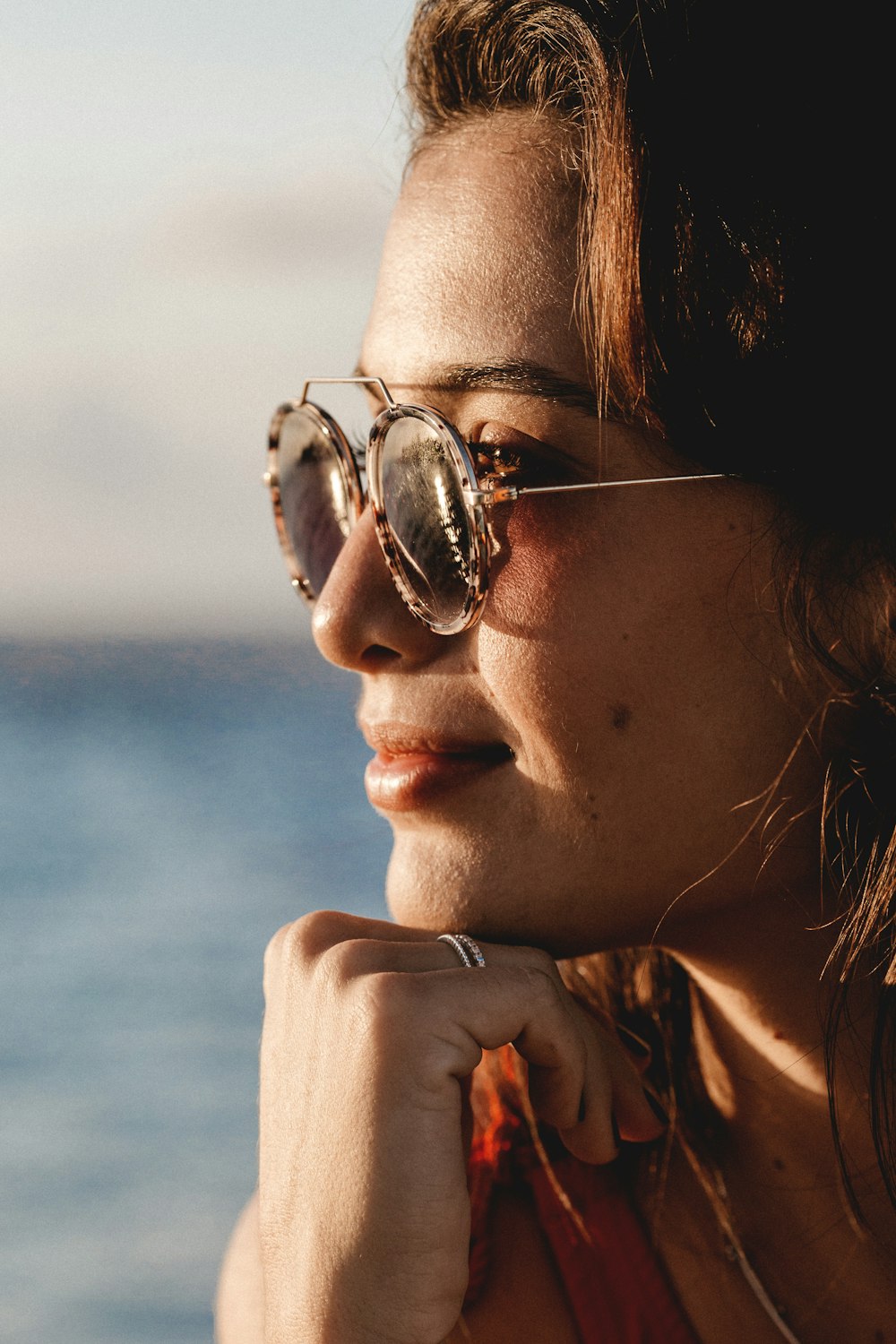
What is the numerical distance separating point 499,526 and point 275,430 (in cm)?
90

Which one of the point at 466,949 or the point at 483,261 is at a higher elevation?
the point at 483,261

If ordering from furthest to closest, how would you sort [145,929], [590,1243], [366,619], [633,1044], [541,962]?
[145,929] → [633,1044] → [590,1243] → [366,619] → [541,962]

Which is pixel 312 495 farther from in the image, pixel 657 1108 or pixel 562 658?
pixel 657 1108

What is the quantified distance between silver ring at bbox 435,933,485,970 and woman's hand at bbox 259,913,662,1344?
0.01 m

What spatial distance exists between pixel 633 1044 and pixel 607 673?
45.7 inches

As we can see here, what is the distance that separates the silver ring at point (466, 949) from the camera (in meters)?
1.84

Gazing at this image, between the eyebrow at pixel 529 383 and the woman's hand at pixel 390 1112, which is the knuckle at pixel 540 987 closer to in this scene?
the woman's hand at pixel 390 1112

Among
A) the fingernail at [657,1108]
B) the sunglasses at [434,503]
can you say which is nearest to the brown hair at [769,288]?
the sunglasses at [434,503]

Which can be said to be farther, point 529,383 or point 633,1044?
point 633,1044

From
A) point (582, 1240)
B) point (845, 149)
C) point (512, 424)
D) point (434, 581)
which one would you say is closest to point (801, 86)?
point (845, 149)

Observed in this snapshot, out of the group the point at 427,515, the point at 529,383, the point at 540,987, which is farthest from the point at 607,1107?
the point at 529,383

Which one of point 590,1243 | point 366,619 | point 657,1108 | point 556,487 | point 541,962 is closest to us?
point 556,487

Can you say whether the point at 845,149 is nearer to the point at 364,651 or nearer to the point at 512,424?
the point at 512,424

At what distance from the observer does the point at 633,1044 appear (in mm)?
2609
